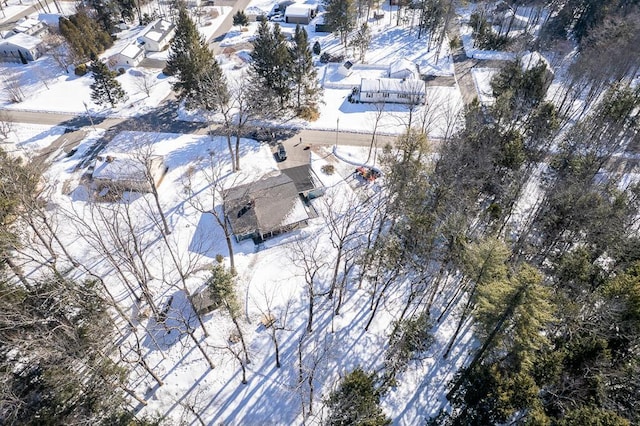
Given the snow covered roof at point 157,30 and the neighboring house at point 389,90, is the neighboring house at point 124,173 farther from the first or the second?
the snow covered roof at point 157,30

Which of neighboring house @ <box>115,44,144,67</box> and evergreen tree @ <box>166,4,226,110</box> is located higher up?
evergreen tree @ <box>166,4,226,110</box>

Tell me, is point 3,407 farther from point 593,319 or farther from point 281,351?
point 593,319

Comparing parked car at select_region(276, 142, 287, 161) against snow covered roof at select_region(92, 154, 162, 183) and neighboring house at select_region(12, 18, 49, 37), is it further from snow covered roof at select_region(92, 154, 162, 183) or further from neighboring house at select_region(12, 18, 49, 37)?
neighboring house at select_region(12, 18, 49, 37)

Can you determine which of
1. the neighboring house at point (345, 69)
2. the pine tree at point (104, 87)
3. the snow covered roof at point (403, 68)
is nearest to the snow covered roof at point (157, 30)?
the pine tree at point (104, 87)

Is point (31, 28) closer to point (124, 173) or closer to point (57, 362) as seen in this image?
point (124, 173)

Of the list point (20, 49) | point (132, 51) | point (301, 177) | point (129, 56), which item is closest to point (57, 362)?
point (301, 177)

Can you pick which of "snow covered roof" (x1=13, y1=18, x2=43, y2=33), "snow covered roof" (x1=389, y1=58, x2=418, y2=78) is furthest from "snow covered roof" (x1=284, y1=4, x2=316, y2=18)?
"snow covered roof" (x1=13, y1=18, x2=43, y2=33)
